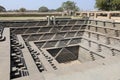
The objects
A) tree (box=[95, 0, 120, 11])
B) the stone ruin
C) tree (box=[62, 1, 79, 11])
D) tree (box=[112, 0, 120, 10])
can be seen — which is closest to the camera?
the stone ruin

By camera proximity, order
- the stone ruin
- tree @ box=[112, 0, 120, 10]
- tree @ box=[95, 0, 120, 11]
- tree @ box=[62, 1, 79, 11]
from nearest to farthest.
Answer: the stone ruin → tree @ box=[112, 0, 120, 10] → tree @ box=[95, 0, 120, 11] → tree @ box=[62, 1, 79, 11]

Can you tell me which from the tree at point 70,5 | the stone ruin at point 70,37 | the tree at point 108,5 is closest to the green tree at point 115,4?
the tree at point 108,5

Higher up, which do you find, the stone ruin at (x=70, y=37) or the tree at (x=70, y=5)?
the tree at (x=70, y=5)

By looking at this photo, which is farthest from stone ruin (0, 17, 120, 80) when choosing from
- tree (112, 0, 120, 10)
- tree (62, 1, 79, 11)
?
tree (62, 1, 79, 11)

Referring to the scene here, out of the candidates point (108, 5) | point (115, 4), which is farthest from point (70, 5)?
point (115, 4)

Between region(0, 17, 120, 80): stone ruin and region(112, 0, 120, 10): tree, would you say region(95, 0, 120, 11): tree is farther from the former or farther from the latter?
region(0, 17, 120, 80): stone ruin

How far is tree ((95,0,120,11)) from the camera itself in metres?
34.8

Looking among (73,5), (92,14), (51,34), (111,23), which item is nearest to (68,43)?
(51,34)

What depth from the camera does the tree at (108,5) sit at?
114 feet

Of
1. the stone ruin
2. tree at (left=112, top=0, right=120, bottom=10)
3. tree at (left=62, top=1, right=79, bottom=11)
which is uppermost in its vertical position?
tree at (left=62, top=1, right=79, bottom=11)

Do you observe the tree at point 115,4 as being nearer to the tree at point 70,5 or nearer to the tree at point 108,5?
the tree at point 108,5

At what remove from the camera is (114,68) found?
4.44 metres

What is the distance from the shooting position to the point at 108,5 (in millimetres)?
37219

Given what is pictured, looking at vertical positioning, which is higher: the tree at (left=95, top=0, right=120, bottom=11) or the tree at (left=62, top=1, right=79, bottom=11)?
the tree at (left=62, top=1, right=79, bottom=11)
